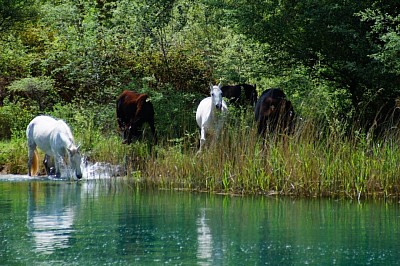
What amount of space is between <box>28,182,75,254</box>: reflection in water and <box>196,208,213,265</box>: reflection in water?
139cm

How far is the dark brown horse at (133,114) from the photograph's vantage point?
18.6 metres

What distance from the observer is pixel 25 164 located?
723 inches

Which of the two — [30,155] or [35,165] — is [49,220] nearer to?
[35,165]

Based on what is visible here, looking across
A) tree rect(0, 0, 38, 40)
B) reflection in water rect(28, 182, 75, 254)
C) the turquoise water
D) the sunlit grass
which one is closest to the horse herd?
the sunlit grass

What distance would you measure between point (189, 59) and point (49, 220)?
435 inches

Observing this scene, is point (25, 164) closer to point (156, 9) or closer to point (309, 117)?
point (156, 9)

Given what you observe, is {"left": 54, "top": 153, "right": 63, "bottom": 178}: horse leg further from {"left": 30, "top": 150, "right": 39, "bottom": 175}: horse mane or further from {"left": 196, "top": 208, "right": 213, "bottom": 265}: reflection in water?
{"left": 196, "top": 208, "right": 213, "bottom": 265}: reflection in water

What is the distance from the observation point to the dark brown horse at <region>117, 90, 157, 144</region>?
18.6m

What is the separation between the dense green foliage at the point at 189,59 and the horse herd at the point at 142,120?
0.43 m

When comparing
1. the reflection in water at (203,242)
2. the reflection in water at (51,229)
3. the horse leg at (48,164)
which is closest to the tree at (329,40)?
the horse leg at (48,164)

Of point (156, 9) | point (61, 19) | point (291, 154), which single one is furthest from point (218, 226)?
point (61, 19)

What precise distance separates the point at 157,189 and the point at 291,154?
102 inches

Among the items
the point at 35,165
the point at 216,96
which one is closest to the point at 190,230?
the point at 216,96

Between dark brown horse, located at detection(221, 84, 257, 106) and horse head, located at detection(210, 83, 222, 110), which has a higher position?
dark brown horse, located at detection(221, 84, 257, 106)
